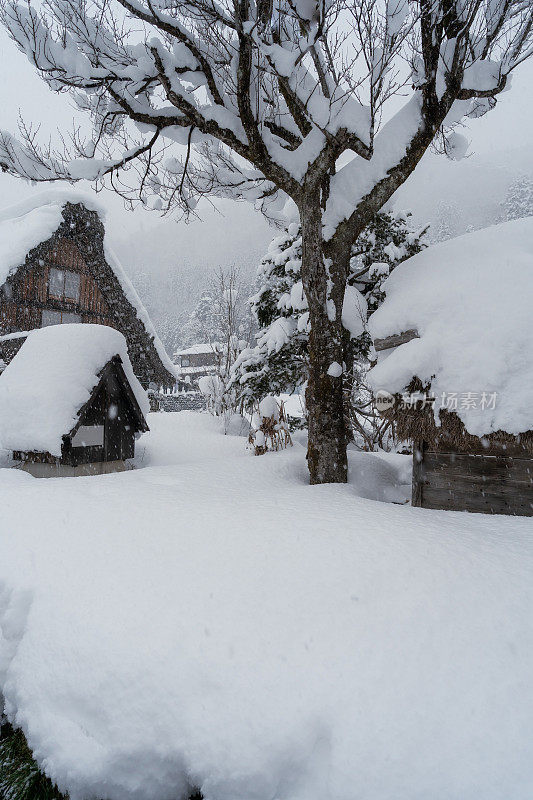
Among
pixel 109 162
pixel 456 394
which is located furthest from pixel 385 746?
pixel 109 162

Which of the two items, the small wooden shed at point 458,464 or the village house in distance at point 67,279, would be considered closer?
the small wooden shed at point 458,464

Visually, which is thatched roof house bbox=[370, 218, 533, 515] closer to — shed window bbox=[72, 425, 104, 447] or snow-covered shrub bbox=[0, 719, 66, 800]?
snow-covered shrub bbox=[0, 719, 66, 800]

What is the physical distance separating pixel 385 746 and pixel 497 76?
5.73 metres

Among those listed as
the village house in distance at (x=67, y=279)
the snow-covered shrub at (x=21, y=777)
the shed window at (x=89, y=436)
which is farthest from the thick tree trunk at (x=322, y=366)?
the village house in distance at (x=67, y=279)

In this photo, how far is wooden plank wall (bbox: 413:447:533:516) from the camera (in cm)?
370

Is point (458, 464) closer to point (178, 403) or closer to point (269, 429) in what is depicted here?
point (269, 429)

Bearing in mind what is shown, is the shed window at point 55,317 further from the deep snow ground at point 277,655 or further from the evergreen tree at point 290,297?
the deep snow ground at point 277,655

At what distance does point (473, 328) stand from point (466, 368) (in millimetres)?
358

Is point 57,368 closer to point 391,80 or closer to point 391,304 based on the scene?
point 391,304

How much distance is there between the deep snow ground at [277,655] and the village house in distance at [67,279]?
37.3 ft

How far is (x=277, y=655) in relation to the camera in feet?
6.53

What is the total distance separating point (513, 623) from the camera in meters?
2.07

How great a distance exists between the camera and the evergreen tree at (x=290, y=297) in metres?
7.07

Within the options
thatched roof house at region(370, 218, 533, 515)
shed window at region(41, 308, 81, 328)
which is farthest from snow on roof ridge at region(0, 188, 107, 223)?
thatched roof house at region(370, 218, 533, 515)
